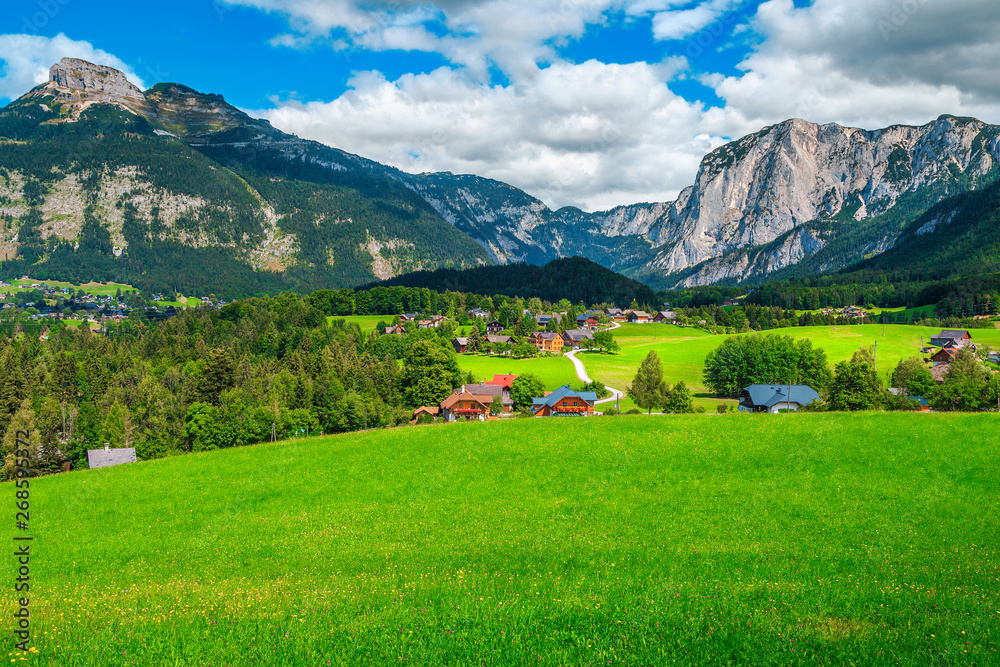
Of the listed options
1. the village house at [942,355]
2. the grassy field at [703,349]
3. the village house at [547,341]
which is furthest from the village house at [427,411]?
the village house at [942,355]

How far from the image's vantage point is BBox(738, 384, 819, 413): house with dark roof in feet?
238

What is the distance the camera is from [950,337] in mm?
110000

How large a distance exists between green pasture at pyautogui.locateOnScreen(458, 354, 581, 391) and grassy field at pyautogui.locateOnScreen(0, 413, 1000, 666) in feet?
179

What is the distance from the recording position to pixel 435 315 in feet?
606

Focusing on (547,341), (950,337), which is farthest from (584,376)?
(950,337)

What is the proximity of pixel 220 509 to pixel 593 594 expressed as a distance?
75.7 ft

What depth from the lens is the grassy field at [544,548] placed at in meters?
8.95

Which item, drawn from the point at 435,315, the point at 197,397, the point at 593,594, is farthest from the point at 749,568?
the point at 435,315

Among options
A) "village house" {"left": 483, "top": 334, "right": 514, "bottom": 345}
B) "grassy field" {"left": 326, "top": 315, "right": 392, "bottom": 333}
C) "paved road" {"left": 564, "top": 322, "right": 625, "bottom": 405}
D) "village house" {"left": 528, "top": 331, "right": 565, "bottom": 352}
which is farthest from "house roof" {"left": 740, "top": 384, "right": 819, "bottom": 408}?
"grassy field" {"left": 326, "top": 315, "right": 392, "bottom": 333}

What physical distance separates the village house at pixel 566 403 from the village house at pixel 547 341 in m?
60.4

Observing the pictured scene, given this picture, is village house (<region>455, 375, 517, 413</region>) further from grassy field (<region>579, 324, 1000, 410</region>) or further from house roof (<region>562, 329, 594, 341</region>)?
house roof (<region>562, 329, 594, 341</region>)

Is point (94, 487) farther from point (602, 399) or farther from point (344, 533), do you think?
point (602, 399)

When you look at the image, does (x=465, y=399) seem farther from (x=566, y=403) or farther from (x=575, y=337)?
(x=575, y=337)

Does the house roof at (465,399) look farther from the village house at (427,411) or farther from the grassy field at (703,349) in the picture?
the grassy field at (703,349)
